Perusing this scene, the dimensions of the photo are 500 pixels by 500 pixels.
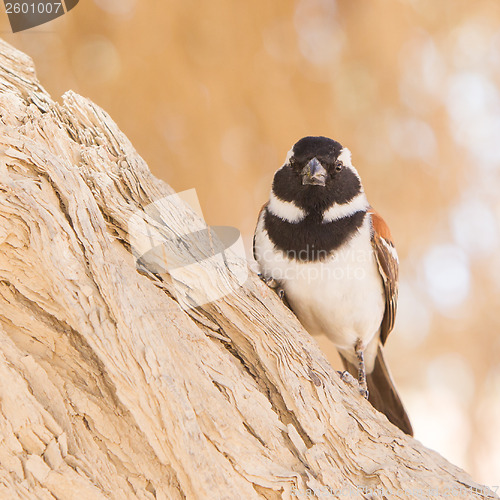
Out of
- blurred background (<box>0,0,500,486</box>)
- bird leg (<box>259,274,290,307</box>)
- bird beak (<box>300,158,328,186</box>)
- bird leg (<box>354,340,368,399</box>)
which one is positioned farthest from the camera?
blurred background (<box>0,0,500,486</box>)

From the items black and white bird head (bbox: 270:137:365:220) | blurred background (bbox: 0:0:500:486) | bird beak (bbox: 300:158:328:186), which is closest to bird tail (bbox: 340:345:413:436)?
black and white bird head (bbox: 270:137:365:220)

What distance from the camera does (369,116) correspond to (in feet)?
12.9

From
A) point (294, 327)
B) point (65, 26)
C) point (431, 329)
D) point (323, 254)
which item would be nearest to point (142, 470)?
point (294, 327)

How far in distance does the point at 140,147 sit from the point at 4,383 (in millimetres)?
2665

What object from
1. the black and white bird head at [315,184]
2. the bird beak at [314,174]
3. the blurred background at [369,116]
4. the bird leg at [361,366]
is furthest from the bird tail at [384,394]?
the blurred background at [369,116]

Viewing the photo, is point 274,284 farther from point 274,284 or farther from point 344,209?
point 344,209

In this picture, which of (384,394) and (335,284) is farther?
(384,394)

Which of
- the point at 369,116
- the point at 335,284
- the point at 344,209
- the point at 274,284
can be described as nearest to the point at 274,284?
the point at 274,284

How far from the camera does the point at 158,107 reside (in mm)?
3721

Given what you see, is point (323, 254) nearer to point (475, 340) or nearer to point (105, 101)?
point (105, 101)

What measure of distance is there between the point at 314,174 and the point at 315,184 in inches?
1.6

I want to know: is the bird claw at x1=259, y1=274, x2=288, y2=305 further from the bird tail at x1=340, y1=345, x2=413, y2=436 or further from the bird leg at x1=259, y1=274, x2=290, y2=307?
the bird tail at x1=340, y1=345, x2=413, y2=436

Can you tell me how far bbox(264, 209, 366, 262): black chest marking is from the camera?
2127mm

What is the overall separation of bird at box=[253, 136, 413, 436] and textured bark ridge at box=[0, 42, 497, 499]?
0.43 m
